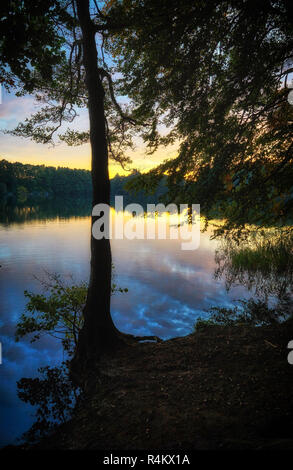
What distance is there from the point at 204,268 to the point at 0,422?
16.1m

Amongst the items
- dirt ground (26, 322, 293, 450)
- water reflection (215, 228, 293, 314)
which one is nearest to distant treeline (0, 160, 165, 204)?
water reflection (215, 228, 293, 314)

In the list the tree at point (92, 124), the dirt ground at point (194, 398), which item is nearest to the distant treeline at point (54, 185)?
the tree at point (92, 124)

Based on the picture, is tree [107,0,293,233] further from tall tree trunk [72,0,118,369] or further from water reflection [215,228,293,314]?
water reflection [215,228,293,314]

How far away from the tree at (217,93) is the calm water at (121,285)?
6.57 meters

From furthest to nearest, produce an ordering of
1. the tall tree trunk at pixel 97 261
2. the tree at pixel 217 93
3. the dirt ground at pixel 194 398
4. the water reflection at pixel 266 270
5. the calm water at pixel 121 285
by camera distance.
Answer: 1. the water reflection at pixel 266 270
2. the calm water at pixel 121 285
3. the tall tree trunk at pixel 97 261
4. the tree at pixel 217 93
5. the dirt ground at pixel 194 398

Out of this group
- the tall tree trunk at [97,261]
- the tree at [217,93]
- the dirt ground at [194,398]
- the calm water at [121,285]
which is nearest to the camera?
the dirt ground at [194,398]

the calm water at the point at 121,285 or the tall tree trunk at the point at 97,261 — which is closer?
→ the tall tree trunk at the point at 97,261

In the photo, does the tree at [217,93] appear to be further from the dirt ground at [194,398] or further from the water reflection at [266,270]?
the water reflection at [266,270]

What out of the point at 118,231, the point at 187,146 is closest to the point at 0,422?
the point at 187,146

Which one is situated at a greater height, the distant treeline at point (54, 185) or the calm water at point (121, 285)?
the distant treeline at point (54, 185)

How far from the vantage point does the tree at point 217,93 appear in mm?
4902

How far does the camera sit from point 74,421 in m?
4.45

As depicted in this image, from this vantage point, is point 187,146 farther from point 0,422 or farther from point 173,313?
point 173,313

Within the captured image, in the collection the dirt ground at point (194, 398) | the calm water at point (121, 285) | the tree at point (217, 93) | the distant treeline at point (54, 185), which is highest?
the distant treeline at point (54, 185)
